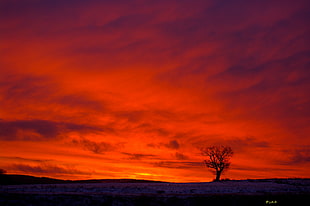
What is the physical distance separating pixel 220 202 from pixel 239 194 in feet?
4.85

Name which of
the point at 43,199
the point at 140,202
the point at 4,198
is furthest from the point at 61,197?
Result: the point at 140,202

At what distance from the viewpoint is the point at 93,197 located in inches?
682

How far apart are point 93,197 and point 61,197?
5.24 ft

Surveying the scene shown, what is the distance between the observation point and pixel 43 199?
55.5 ft

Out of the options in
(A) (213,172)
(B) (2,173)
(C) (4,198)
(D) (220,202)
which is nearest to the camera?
(C) (4,198)

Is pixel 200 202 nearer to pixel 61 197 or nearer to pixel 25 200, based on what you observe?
pixel 61 197

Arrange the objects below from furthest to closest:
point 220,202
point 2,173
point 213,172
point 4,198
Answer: point 213,172, point 2,173, point 220,202, point 4,198

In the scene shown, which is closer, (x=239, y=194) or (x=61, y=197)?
(x=61, y=197)

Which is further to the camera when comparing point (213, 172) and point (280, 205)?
point (213, 172)

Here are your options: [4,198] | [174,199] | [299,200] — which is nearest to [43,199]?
[4,198]

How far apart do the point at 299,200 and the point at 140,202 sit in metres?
8.98

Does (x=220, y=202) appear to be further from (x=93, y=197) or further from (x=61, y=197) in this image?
(x=61, y=197)

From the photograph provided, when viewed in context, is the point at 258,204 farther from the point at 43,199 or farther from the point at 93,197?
the point at 43,199

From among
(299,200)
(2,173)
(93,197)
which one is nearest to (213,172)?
(2,173)
